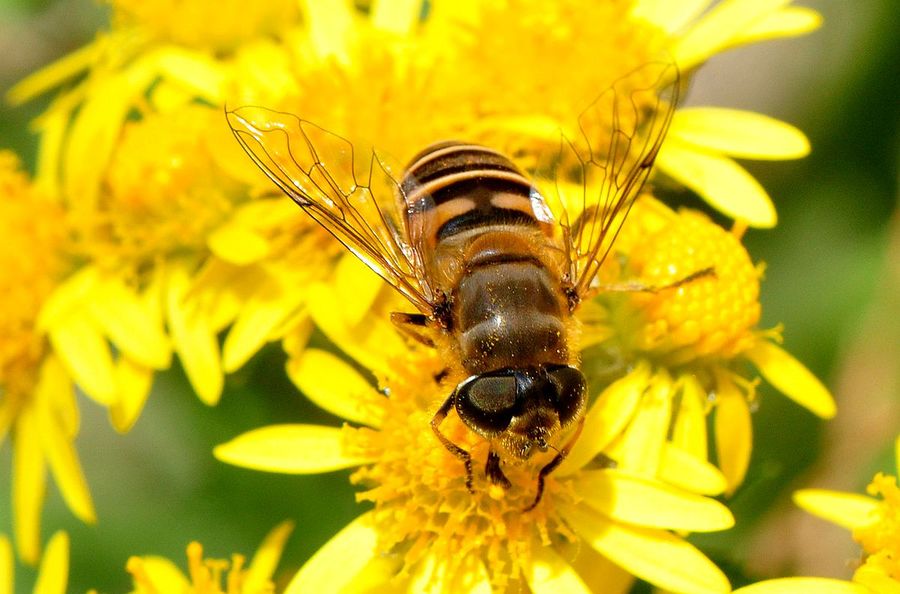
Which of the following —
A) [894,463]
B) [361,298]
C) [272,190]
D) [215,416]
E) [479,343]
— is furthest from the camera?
[215,416]

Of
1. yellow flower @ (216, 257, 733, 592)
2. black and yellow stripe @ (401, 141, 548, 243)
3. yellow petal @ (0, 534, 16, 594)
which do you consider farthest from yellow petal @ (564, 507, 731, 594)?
yellow petal @ (0, 534, 16, 594)

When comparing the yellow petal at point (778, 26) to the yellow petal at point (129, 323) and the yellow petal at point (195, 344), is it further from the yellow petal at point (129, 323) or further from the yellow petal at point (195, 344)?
the yellow petal at point (129, 323)

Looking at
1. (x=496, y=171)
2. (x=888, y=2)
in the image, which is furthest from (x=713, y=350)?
(x=888, y=2)

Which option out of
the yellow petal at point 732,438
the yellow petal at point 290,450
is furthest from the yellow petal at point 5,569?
the yellow petal at point 732,438

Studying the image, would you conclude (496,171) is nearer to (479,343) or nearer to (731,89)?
(479,343)

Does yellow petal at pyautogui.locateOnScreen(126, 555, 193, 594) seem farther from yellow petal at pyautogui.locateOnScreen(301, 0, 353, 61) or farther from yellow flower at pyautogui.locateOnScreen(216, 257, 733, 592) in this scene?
yellow petal at pyautogui.locateOnScreen(301, 0, 353, 61)
